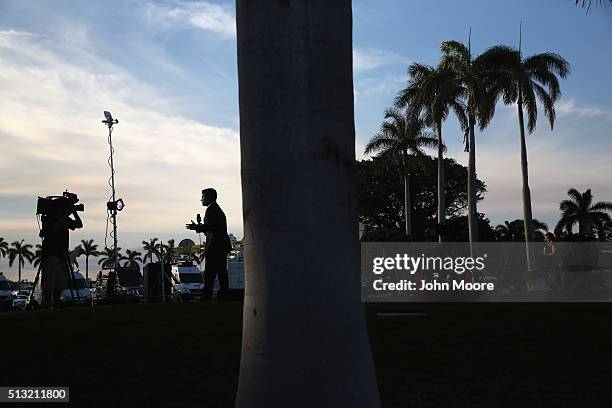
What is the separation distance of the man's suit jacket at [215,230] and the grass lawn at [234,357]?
4.96ft

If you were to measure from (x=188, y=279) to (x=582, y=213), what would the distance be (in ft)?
221

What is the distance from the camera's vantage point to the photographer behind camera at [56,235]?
41.4ft

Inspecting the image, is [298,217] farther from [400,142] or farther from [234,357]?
[400,142]

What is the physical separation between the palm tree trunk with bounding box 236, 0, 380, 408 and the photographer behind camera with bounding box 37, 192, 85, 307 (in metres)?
10.2

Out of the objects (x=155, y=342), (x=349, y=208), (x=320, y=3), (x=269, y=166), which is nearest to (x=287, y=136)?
(x=269, y=166)

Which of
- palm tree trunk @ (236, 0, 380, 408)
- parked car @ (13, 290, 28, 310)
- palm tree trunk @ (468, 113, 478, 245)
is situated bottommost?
parked car @ (13, 290, 28, 310)

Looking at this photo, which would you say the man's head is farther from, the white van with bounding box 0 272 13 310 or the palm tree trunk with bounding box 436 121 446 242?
the palm tree trunk with bounding box 436 121 446 242

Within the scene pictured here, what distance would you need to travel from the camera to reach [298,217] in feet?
10.5

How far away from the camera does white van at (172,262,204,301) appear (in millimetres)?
33541

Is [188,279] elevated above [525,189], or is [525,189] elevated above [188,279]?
[525,189]

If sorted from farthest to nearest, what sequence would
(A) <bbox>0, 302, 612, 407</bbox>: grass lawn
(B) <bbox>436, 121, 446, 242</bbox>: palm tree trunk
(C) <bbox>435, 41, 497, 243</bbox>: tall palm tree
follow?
1. (B) <bbox>436, 121, 446, 242</bbox>: palm tree trunk
2. (C) <bbox>435, 41, 497, 243</bbox>: tall palm tree
3. (A) <bbox>0, 302, 612, 407</bbox>: grass lawn

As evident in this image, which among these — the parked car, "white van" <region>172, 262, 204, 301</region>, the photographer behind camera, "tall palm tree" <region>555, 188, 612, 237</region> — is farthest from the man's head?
"tall palm tree" <region>555, 188, 612, 237</region>

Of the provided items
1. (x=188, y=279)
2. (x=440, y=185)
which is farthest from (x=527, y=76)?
(x=188, y=279)

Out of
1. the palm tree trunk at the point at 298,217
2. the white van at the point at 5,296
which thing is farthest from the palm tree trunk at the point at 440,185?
the palm tree trunk at the point at 298,217
